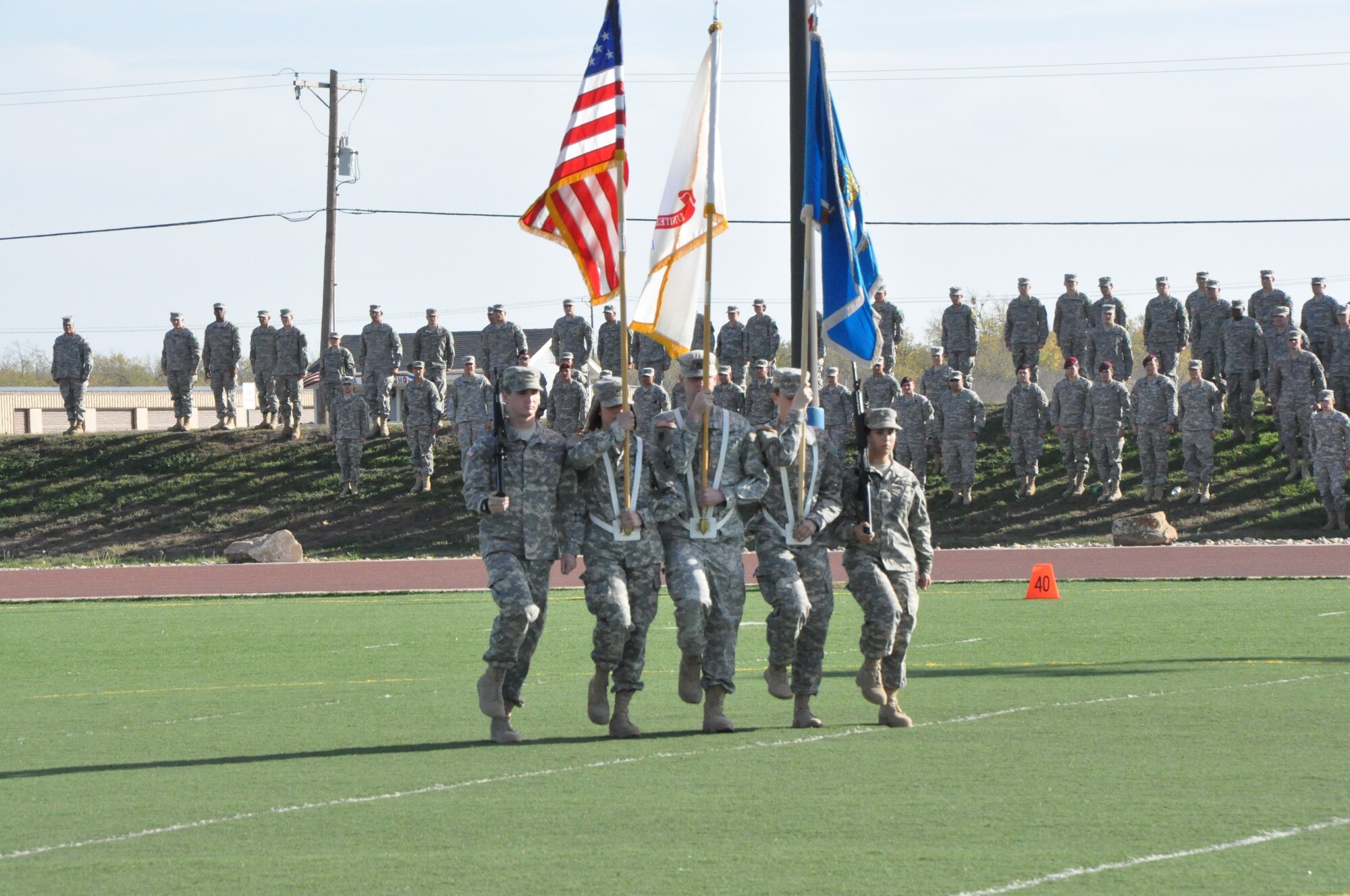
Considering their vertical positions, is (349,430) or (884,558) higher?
(349,430)

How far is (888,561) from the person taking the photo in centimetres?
1014

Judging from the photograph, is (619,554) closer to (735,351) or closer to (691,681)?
(691,681)

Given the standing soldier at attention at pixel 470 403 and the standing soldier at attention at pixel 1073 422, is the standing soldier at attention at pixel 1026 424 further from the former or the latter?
the standing soldier at attention at pixel 470 403

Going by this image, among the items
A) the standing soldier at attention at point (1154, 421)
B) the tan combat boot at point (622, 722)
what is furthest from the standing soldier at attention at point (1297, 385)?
the tan combat boot at point (622, 722)

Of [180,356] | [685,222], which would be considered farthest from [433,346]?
[685,222]

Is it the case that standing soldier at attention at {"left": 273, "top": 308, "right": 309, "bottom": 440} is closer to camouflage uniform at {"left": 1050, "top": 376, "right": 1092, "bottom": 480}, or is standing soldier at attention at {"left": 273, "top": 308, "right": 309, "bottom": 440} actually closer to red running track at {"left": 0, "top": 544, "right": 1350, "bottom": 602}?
red running track at {"left": 0, "top": 544, "right": 1350, "bottom": 602}

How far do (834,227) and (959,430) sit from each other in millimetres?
17421

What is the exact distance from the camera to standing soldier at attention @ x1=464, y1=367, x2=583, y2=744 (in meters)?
9.79

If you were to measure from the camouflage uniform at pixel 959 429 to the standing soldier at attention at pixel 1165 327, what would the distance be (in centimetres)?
282

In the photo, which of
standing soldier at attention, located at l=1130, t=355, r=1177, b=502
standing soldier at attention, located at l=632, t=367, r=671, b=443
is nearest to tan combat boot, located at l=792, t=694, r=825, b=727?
standing soldier at attention, located at l=632, t=367, r=671, b=443

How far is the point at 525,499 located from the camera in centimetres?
991

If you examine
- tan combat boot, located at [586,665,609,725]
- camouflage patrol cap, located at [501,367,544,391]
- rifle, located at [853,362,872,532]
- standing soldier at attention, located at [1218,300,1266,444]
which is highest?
standing soldier at attention, located at [1218,300,1266,444]

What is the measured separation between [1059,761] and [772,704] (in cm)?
292

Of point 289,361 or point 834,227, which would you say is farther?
point 289,361
